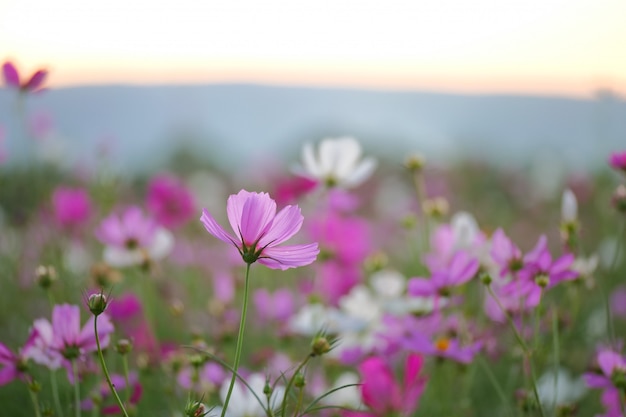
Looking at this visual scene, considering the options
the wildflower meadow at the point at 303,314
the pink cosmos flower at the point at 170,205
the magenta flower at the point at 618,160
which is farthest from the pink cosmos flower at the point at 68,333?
the pink cosmos flower at the point at 170,205

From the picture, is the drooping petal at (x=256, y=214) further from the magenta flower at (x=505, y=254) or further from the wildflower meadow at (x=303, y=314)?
the magenta flower at (x=505, y=254)

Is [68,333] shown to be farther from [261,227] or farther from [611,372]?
[611,372]

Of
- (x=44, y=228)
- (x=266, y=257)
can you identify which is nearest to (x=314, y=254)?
(x=266, y=257)

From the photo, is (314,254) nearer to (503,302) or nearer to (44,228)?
(503,302)

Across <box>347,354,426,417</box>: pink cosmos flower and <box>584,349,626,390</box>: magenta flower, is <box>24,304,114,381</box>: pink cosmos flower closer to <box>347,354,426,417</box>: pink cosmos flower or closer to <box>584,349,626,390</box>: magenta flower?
<box>347,354,426,417</box>: pink cosmos flower

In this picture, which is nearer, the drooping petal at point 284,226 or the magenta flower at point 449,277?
the drooping petal at point 284,226

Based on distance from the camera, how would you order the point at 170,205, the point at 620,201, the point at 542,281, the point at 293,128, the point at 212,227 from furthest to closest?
the point at 293,128, the point at 170,205, the point at 620,201, the point at 542,281, the point at 212,227

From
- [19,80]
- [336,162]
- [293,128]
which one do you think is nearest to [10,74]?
[19,80]
